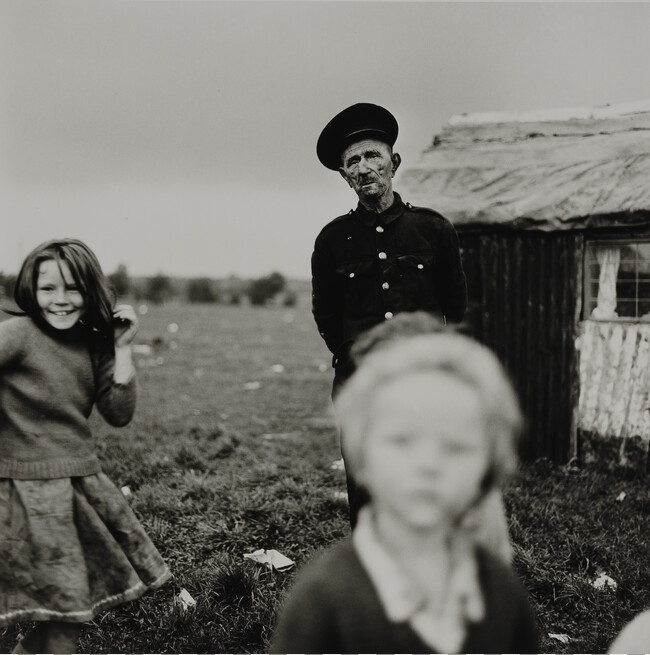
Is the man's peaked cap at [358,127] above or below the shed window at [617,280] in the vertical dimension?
above

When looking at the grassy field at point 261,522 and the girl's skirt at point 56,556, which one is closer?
the girl's skirt at point 56,556

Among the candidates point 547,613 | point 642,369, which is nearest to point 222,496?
point 547,613

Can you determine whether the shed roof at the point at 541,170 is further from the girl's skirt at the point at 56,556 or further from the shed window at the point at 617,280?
the girl's skirt at the point at 56,556

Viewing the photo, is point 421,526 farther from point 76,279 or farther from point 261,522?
→ point 261,522

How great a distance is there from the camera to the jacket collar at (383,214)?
4098 mm

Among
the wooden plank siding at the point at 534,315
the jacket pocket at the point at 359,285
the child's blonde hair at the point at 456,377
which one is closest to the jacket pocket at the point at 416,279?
the jacket pocket at the point at 359,285

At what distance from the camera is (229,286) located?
103ft

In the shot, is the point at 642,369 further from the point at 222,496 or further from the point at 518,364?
the point at 222,496

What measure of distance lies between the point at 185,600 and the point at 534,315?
170 inches

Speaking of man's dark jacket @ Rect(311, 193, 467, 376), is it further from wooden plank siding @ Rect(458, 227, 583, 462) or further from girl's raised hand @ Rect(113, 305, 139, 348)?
wooden plank siding @ Rect(458, 227, 583, 462)

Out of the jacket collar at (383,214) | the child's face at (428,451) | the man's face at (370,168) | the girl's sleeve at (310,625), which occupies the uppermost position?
the man's face at (370,168)

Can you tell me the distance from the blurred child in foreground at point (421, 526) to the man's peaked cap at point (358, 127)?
2.81 metres

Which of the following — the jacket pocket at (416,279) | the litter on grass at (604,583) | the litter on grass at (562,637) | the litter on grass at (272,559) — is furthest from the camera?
the litter on grass at (272,559)

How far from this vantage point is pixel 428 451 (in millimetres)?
1370
